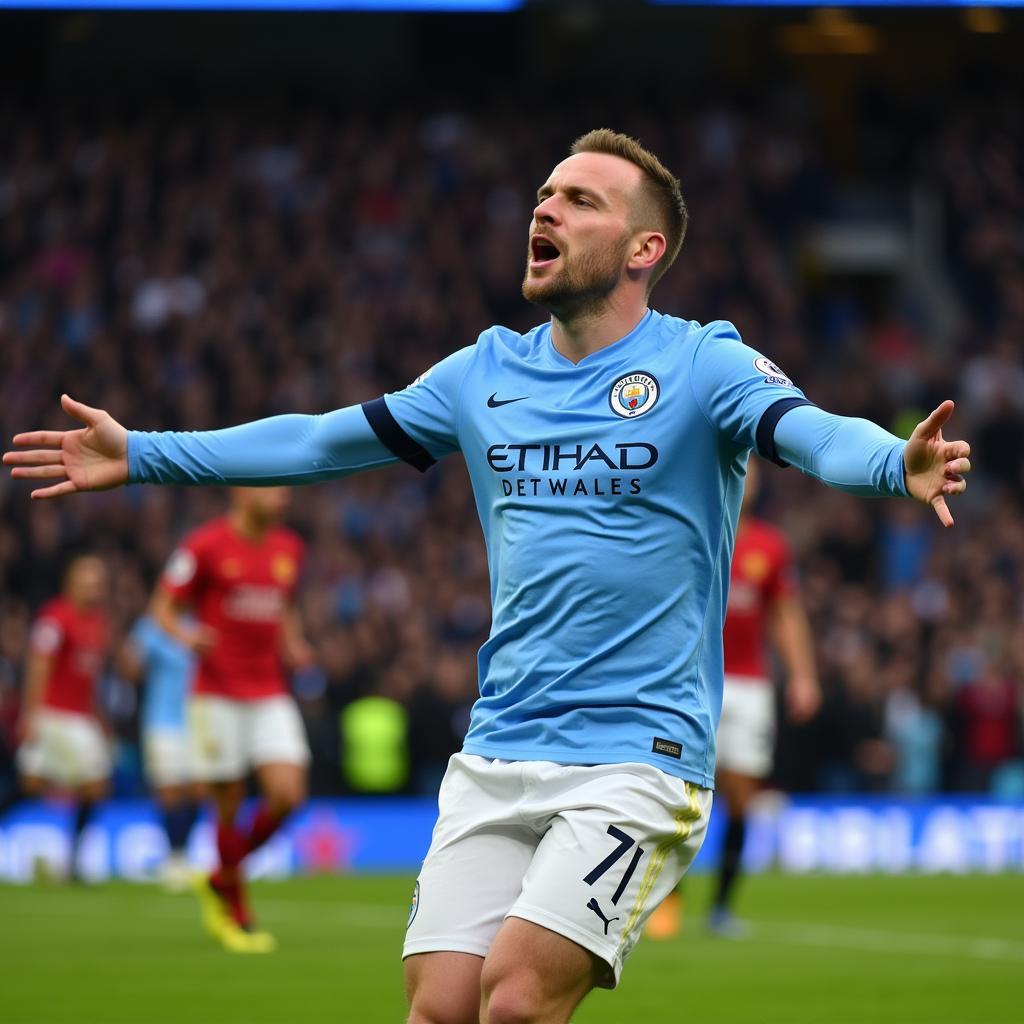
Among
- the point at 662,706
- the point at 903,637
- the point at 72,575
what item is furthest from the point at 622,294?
the point at 903,637

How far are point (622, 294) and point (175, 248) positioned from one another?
2049 centimetres

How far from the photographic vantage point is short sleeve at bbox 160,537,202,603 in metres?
11.5

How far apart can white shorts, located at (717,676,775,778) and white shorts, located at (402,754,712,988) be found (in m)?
7.21

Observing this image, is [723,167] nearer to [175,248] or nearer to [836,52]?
[836,52]

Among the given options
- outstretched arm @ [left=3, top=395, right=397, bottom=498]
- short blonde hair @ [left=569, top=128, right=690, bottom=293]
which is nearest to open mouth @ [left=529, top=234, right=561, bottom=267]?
short blonde hair @ [left=569, top=128, right=690, bottom=293]

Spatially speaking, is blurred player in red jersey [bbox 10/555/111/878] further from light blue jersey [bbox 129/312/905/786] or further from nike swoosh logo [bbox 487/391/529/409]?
light blue jersey [bbox 129/312/905/786]

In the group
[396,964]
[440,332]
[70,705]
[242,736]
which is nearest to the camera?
[396,964]

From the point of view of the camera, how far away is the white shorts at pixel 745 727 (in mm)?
11844

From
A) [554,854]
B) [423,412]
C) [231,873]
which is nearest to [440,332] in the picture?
[231,873]

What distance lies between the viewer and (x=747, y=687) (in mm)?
12078

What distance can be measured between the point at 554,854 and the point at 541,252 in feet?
4.57

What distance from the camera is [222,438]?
5.00 metres

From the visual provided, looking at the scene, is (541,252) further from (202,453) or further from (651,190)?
(202,453)

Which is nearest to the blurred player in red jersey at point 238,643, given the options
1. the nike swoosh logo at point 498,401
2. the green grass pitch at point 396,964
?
the green grass pitch at point 396,964
